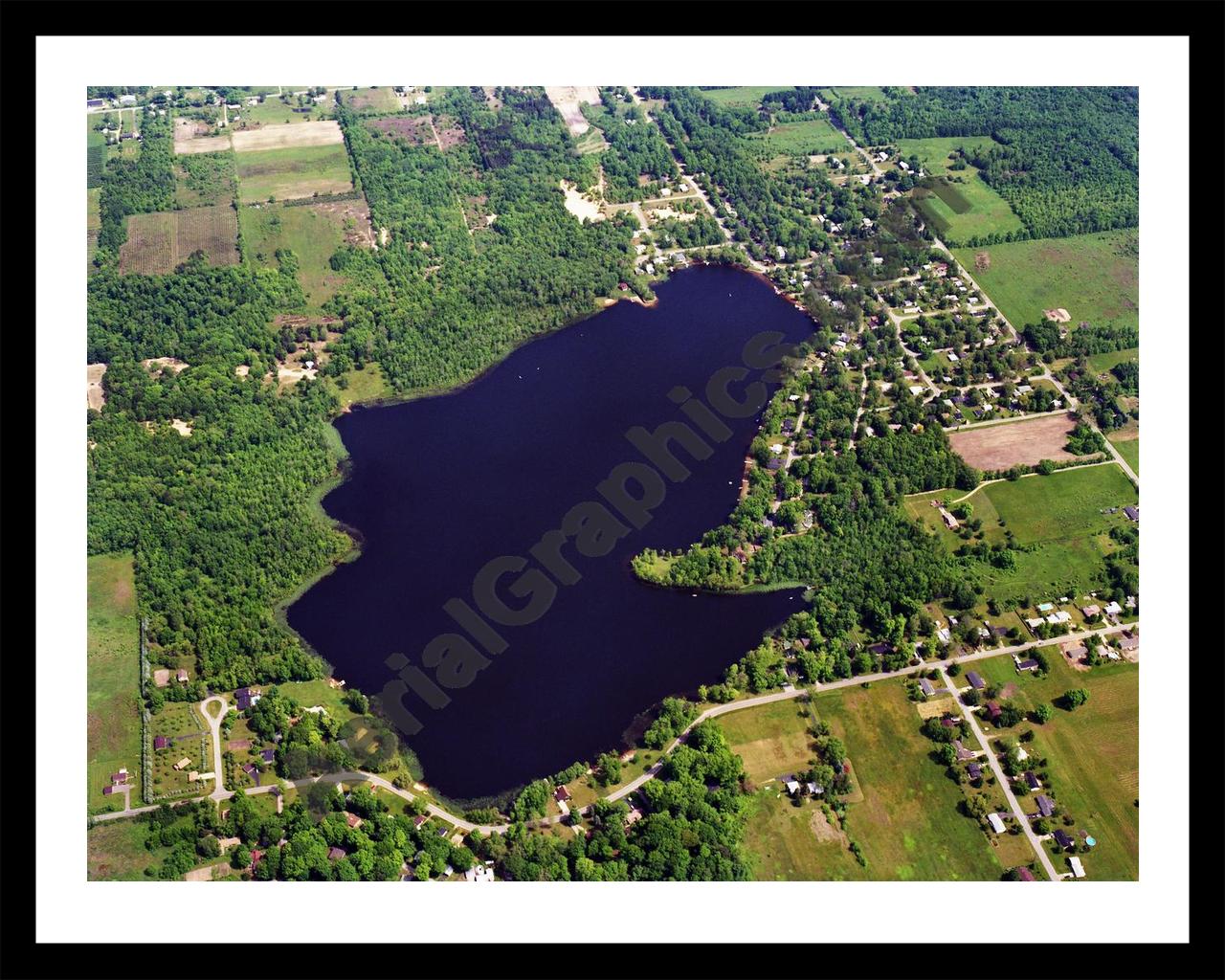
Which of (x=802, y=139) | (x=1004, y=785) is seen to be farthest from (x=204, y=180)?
(x=1004, y=785)

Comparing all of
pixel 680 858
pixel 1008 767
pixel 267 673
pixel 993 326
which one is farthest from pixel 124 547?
pixel 993 326

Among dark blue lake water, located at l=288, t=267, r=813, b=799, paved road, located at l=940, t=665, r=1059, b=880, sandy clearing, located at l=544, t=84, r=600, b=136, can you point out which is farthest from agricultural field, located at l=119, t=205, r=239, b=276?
Result: paved road, located at l=940, t=665, r=1059, b=880

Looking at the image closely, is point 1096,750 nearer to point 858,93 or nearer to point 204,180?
point 858,93

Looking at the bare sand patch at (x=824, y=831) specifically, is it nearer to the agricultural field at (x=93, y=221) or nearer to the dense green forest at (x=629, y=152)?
the dense green forest at (x=629, y=152)

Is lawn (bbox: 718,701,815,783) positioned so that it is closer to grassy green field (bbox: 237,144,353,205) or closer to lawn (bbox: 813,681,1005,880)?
lawn (bbox: 813,681,1005,880)

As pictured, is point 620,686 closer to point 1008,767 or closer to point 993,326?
point 1008,767

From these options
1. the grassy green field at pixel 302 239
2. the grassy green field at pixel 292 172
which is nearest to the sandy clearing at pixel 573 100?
the grassy green field at pixel 292 172

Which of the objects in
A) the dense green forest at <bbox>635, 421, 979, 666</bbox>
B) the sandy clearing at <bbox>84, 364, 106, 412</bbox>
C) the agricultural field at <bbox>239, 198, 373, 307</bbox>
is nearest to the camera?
the dense green forest at <bbox>635, 421, 979, 666</bbox>
